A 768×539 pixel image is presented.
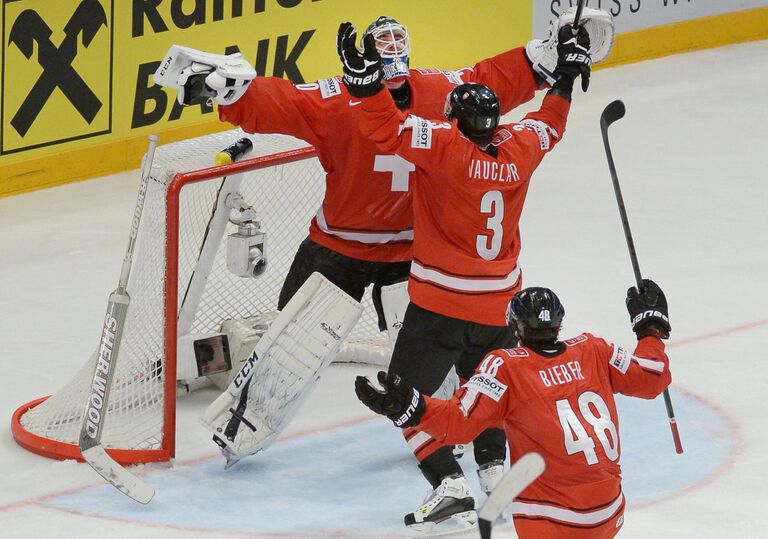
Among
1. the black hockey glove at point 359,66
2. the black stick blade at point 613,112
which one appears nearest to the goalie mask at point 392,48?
the black hockey glove at point 359,66

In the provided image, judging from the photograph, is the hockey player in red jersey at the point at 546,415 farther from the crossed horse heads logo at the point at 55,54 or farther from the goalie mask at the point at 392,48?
the crossed horse heads logo at the point at 55,54

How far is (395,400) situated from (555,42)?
1.79 metres

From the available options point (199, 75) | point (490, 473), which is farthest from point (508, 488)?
point (199, 75)

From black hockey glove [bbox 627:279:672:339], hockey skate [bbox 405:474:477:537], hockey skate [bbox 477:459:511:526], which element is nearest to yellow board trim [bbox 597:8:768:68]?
hockey skate [bbox 477:459:511:526]

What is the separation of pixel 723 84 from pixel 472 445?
577 cm

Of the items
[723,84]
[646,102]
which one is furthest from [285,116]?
[723,84]

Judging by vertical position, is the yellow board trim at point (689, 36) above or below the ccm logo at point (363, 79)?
below

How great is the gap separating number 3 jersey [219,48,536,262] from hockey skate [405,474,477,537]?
0.84 m

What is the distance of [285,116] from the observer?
512 cm

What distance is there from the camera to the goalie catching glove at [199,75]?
4.95 m

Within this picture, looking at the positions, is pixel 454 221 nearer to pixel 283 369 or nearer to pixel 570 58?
pixel 570 58

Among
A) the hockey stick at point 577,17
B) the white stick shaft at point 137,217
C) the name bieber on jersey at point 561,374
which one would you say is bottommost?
the white stick shaft at point 137,217

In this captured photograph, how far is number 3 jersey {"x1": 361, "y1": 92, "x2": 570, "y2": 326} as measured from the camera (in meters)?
4.66

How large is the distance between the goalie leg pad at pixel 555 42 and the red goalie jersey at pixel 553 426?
1.57 meters
